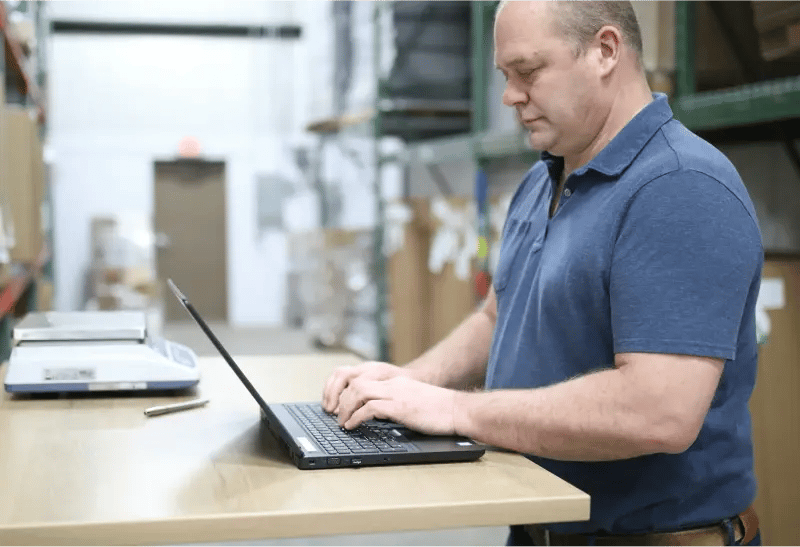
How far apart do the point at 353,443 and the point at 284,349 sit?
26.7 ft

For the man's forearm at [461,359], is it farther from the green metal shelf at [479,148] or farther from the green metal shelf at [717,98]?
the green metal shelf at [479,148]

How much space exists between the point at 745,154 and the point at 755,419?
1.27 m

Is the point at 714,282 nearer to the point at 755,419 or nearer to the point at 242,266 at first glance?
the point at 755,419

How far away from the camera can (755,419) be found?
8.50 ft

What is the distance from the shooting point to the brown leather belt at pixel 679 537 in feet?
5.10

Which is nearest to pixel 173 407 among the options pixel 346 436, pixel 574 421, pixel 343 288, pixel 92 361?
pixel 92 361

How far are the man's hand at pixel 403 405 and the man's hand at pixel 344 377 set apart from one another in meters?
0.11

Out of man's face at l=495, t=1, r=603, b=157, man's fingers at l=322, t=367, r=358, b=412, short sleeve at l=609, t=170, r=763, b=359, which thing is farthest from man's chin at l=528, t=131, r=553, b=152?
man's fingers at l=322, t=367, r=358, b=412

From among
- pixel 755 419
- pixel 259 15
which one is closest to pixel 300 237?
pixel 259 15

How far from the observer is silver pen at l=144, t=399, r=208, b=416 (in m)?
1.68

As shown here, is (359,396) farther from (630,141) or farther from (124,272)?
(124,272)

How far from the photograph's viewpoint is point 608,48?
5.18 feet

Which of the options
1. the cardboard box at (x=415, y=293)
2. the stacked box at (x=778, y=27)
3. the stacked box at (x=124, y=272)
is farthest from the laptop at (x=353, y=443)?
the stacked box at (x=124, y=272)

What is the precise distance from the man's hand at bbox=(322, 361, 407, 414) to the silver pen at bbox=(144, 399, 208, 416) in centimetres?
27
